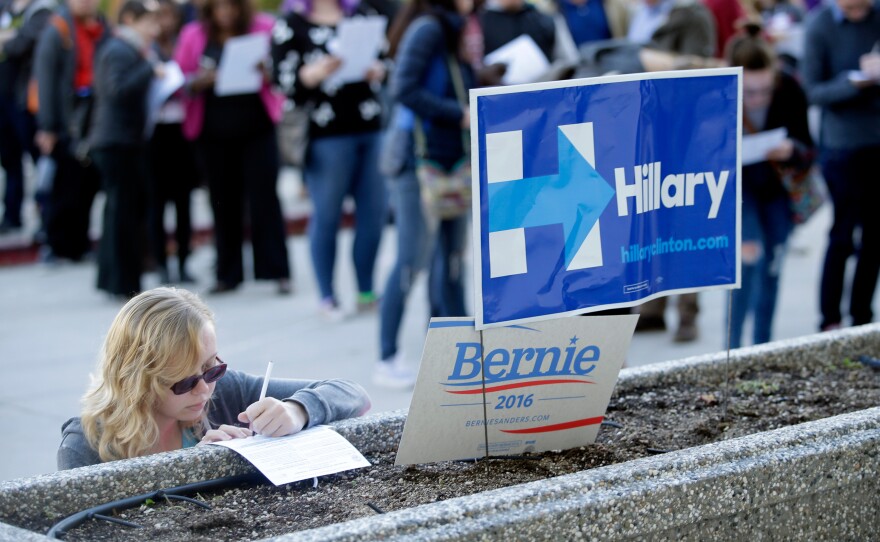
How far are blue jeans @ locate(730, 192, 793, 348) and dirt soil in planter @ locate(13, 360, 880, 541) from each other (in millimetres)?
1967

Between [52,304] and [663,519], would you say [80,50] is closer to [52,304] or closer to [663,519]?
[52,304]

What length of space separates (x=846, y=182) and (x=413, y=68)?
258cm

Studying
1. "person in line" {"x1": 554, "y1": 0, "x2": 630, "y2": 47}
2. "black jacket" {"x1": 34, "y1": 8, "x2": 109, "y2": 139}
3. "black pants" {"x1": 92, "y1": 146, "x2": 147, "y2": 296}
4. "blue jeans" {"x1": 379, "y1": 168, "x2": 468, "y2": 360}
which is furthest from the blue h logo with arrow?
"black jacket" {"x1": 34, "y1": 8, "x2": 109, "y2": 139}

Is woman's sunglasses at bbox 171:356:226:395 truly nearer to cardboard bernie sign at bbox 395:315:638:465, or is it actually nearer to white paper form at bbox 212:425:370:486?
white paper form at bbox 212:425:370:486

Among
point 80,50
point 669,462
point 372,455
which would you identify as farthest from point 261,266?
point 669,462

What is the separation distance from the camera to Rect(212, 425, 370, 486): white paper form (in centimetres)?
318

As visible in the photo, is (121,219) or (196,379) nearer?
(196,379)

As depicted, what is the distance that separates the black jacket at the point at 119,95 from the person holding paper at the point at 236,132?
0.33 m

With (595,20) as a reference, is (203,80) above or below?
below

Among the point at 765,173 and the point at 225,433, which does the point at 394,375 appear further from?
the point at 225,433

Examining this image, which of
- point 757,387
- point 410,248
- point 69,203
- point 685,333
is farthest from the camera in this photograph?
point 69,203

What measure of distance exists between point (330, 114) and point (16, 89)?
4.46m

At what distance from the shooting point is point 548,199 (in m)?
3.34

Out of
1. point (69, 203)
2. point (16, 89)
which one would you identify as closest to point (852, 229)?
point (69, 203)
